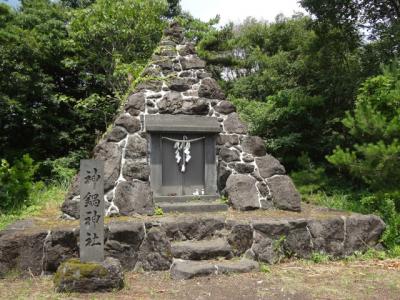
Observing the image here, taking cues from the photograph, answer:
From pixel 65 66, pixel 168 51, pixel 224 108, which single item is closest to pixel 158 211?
pixel 224 108

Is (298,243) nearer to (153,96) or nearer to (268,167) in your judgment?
(268,167)

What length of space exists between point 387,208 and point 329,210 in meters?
1.04

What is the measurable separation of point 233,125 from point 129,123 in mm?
2156

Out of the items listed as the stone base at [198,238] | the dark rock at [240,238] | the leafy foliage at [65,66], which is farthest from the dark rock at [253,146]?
the leafy foliage at [65,66]

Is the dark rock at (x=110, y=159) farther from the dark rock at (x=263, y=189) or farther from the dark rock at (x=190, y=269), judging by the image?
the dark rock at (x=263, y=189)

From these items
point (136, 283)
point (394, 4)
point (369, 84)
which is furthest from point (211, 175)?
point (394, 4)

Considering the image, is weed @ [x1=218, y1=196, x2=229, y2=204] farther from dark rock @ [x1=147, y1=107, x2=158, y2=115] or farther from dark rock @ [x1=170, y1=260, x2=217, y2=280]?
dark rock @ [x1=147, y1=107, x2=158, y2=115]

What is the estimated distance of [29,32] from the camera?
13.0 meters

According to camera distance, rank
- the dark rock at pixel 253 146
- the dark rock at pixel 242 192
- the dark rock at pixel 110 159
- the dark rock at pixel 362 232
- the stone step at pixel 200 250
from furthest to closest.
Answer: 1. the dark rock at pixel 253 146
2. the dark rock at pixel 242 192
3. the dark rock at pixel 110 159
4. the dark rock at pixel 362 232
5. the stone step at pixel 200 250

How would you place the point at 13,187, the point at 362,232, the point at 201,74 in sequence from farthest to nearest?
1. the point at 13,187
2. the point at 201,74
3. the point at 362,232

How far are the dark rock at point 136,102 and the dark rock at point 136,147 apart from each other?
577 mm

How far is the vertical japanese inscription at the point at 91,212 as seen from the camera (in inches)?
205

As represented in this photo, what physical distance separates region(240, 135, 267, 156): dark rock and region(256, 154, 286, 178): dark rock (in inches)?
5.4

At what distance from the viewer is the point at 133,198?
6.97m
